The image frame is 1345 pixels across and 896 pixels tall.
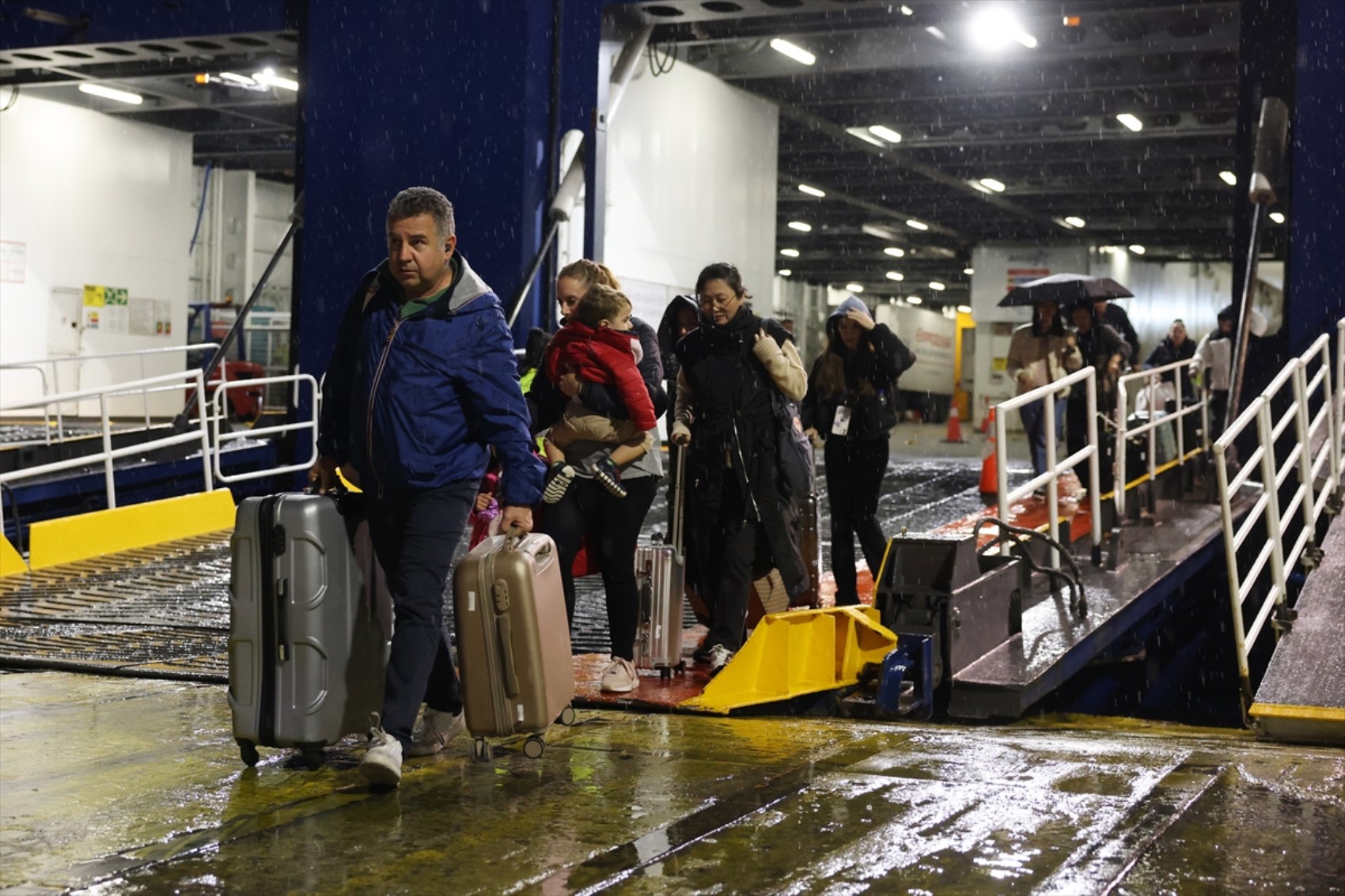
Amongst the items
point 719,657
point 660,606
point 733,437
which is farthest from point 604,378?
point 719,657

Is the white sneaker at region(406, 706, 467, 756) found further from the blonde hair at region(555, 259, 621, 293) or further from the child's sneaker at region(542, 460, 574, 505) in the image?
the blonde hair at region(555, 259, 621, 293)

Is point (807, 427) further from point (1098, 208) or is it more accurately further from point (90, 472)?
point (1098, 208)

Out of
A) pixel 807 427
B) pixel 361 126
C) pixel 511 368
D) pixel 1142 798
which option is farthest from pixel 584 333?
pixel 361 126

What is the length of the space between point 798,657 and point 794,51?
37.7 feet

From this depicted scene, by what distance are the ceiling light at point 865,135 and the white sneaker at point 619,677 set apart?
55.8ft

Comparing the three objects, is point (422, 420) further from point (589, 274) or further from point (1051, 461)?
point (1051, 461)

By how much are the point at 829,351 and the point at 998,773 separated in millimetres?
3713

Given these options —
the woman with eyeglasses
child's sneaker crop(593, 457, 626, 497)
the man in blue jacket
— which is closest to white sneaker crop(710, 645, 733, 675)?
the woman with eyeglasses

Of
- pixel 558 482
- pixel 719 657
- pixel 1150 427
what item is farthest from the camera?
pixel 1150 427

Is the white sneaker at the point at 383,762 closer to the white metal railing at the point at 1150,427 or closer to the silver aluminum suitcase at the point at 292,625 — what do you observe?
the silver aluminum suitcase at the point at 292,625

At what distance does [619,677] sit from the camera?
609cm

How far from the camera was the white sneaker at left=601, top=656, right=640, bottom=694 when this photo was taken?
6.07 meters

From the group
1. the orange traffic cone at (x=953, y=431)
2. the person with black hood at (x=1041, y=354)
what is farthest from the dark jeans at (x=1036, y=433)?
the orange traffic cone at (x=953, y=431)

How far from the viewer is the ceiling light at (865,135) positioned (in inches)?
888
